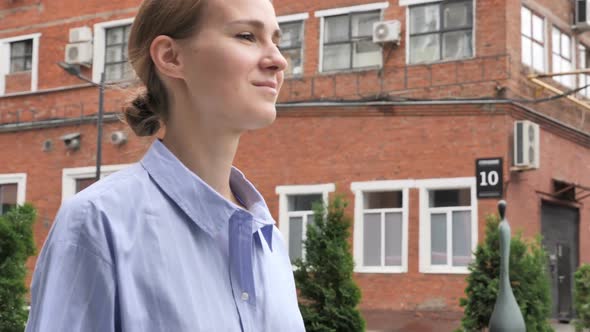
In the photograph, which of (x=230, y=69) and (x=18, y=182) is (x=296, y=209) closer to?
(x=18, y=182)

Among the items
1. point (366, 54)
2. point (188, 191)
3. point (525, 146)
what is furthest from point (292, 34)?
point (188, 191)

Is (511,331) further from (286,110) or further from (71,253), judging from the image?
(286,110)

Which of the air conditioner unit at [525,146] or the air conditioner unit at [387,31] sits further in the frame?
the air conditioner unit at [387,31]

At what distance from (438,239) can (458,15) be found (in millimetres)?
5132

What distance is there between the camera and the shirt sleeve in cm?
142

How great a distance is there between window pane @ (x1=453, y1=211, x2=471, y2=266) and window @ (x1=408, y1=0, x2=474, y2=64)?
3598mm

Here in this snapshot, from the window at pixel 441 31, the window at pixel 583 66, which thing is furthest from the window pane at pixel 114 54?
the window at pixel 583 66

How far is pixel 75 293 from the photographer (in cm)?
143

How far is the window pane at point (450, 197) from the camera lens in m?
20.9

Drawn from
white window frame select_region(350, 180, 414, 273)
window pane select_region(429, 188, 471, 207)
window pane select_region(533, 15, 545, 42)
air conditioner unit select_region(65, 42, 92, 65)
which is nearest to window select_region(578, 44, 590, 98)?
window pane select_region(533, 15, 545, 42)

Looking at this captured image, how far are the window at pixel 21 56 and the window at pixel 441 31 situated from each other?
41.5 feet

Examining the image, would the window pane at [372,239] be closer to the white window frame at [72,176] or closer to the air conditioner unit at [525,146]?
the air conditioner unit at [525,146]

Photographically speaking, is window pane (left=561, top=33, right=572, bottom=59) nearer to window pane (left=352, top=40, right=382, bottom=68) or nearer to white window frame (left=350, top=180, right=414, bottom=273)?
window pane (left=352, top=40, right=382, bottom=68)

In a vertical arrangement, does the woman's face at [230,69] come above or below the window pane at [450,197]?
below
